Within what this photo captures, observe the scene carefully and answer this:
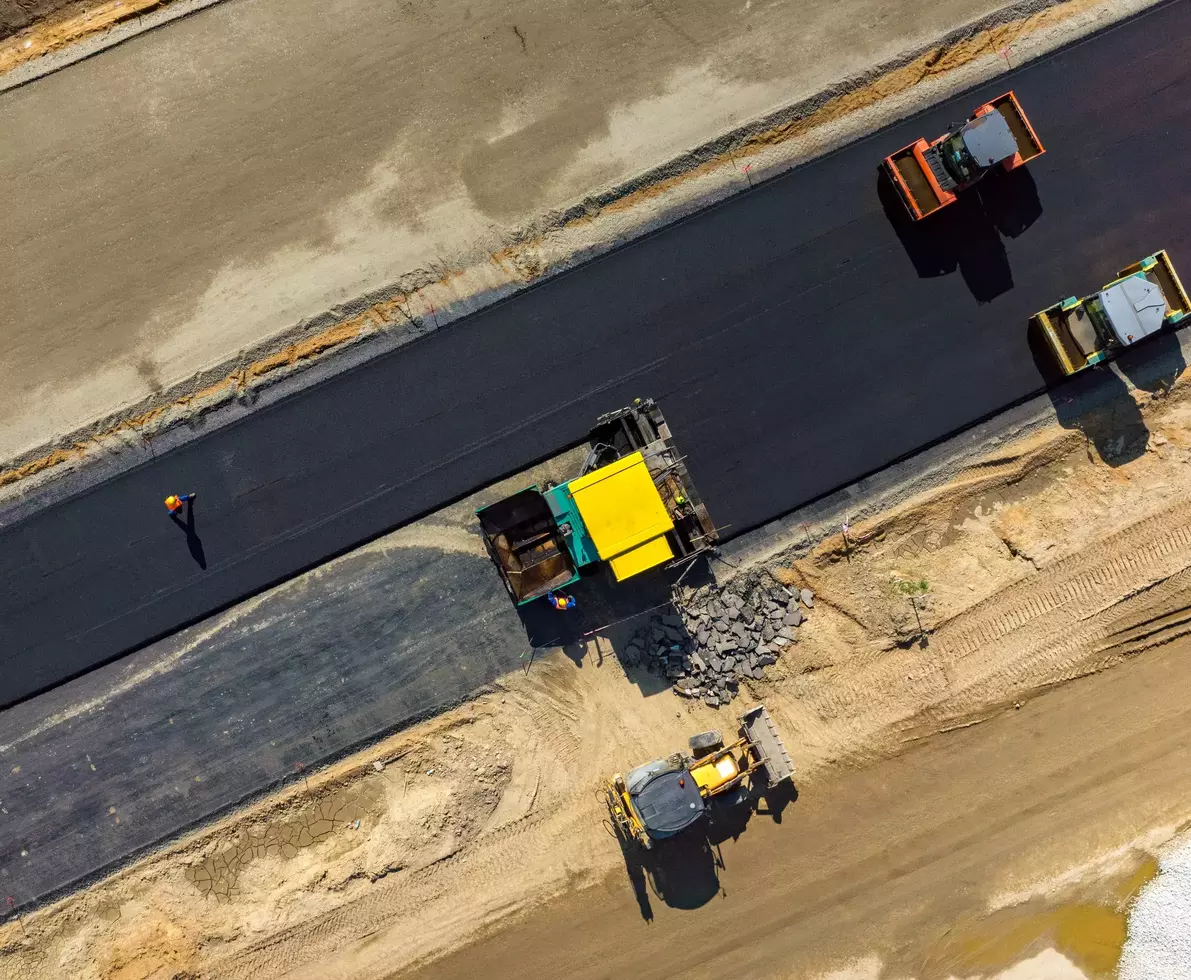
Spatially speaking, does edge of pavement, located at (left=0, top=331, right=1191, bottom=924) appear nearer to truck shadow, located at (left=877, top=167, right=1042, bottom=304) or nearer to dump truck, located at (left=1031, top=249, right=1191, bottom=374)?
dump truck, located at (left=1031, top=249, right=1191, bottom=374)

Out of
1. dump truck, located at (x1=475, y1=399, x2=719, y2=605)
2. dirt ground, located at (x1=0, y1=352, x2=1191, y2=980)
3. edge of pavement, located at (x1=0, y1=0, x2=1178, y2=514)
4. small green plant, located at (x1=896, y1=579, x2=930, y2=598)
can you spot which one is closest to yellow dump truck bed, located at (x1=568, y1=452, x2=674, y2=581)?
dump truck, located at (x1=475, y1=399, x2=719, y2=605)

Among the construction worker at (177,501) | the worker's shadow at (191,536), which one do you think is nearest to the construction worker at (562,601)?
the worker's shadow at (191,536)

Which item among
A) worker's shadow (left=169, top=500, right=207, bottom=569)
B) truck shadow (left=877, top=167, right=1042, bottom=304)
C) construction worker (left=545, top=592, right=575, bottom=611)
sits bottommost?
construction worker (left=545, top=592, right=575, bottom=611)

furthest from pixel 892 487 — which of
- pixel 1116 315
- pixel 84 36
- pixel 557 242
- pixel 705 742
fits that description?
pixel 84 36

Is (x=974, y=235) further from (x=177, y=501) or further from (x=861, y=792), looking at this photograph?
(x=177, y=501)

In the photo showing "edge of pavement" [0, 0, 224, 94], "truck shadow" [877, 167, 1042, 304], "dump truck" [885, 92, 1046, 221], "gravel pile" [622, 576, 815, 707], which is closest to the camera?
"dump truck" [885, 92, 1046, 221]

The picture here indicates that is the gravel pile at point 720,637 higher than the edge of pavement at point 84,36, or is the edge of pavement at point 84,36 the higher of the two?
the edge of pavement at point 84,36

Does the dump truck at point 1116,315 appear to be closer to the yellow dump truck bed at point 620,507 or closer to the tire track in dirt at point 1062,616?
the tire track in dirt at point 1062,616
